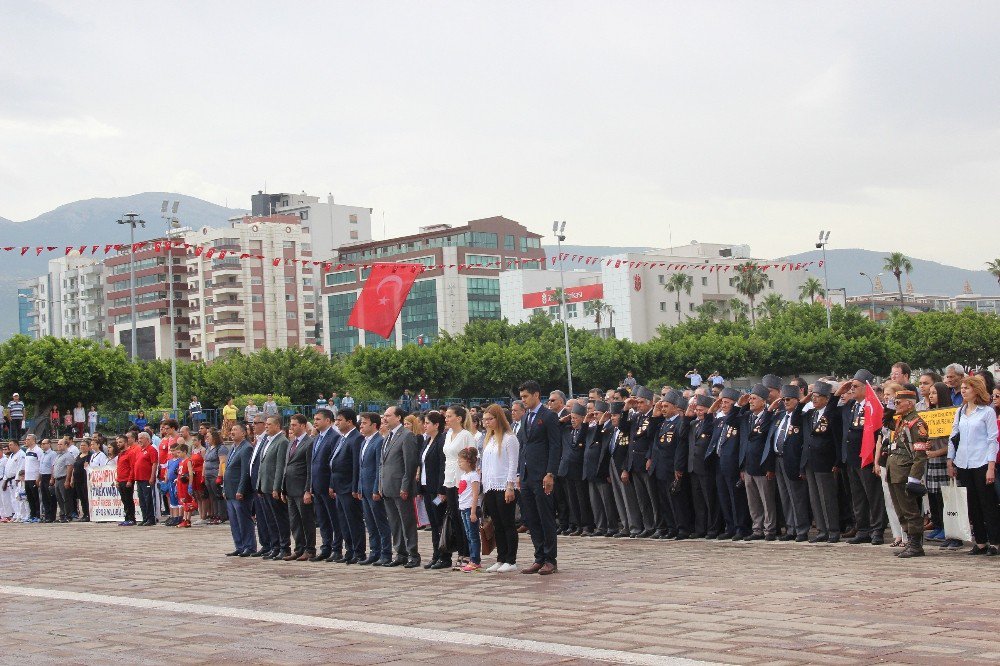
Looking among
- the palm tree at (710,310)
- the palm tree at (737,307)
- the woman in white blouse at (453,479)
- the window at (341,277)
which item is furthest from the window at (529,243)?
the woman in white blouse at (453,479)

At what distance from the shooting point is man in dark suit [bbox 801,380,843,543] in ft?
48.7

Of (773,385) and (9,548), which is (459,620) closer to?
(773,385)

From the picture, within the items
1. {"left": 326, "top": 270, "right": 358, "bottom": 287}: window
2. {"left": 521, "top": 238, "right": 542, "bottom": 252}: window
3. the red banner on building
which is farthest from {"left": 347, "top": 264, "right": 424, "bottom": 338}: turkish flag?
{"left": 521, "top": 238, "right": 542, "bottom": 252}: window

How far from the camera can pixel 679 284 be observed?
144 m

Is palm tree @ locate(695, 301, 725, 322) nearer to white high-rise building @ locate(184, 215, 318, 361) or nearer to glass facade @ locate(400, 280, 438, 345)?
glass facade @ locate(400, 280, 438, 345)

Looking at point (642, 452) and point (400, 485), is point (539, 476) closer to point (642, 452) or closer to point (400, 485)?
point (400, 485)

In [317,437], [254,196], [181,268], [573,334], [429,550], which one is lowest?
[429,550]

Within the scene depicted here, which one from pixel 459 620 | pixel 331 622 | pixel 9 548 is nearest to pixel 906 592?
pixel 459 620

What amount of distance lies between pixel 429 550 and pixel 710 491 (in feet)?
12.3

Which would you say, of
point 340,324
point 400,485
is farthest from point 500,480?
point 340,324

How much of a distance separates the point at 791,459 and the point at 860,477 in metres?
0.87

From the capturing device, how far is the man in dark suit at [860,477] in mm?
14445

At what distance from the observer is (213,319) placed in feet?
494

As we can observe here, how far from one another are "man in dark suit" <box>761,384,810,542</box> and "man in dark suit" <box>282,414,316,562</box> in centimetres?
561
